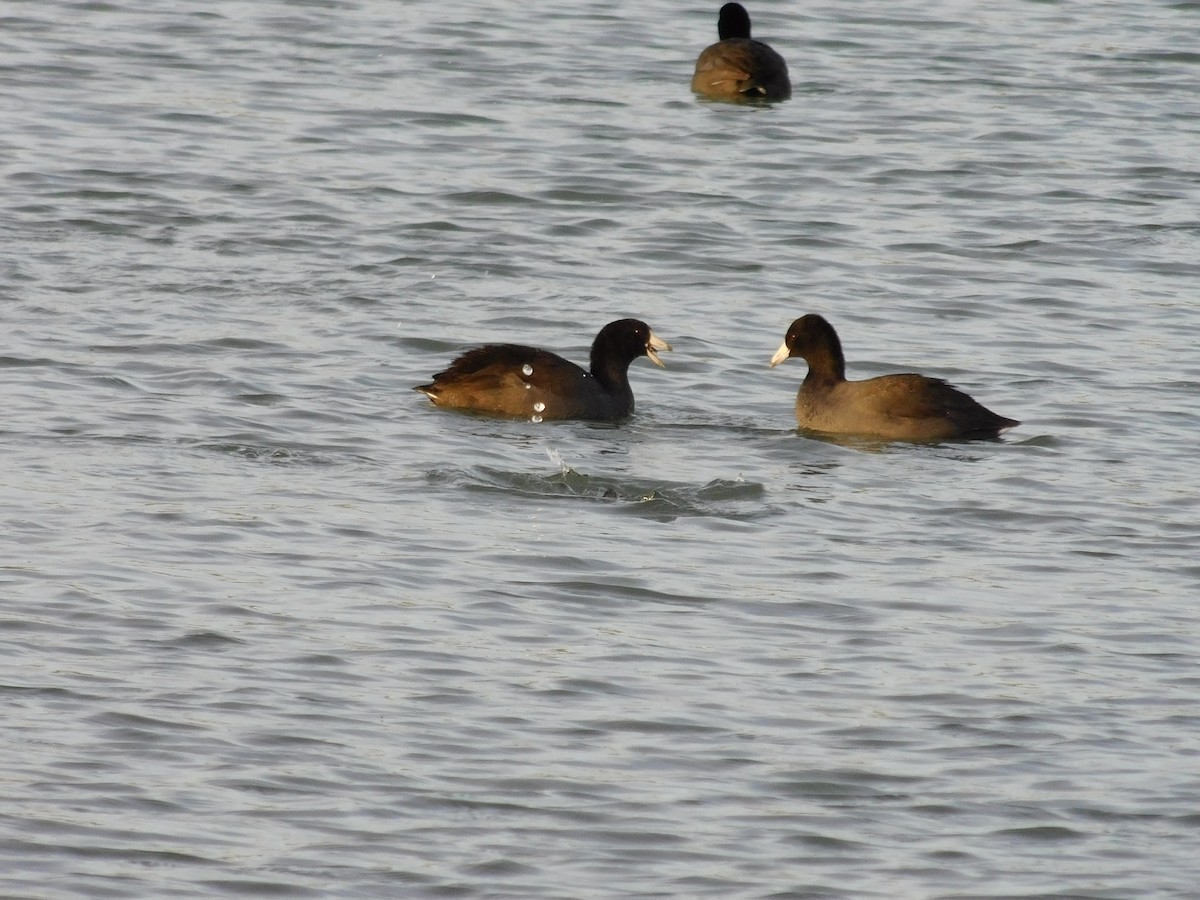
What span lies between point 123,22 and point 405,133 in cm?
578

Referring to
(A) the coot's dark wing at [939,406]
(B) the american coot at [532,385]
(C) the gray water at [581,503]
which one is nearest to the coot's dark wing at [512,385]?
(B) the american coot at [532,385]

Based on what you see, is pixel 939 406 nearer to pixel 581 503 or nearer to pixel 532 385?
pixel 532 385

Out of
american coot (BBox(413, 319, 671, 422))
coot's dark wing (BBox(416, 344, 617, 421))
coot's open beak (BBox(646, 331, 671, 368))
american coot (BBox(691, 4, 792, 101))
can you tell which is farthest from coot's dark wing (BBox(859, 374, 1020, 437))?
american coot (BBox(691, 4, 792, 101))

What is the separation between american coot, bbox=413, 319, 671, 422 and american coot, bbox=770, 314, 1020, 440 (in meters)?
1.03

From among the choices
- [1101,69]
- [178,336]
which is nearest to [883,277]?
[178,336]

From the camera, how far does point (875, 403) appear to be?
42.0 ft

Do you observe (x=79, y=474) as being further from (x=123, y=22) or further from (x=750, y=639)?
(x=123, y=22)

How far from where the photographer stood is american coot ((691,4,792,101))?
74.0ft

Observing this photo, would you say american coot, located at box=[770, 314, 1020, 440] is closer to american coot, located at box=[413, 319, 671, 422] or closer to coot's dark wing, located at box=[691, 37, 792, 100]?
american coot, located at box=[413, 319, 671, 422]

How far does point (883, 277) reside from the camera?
16.5m

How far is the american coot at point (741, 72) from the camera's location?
22547 mm

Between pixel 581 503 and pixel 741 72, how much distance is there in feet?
39.9

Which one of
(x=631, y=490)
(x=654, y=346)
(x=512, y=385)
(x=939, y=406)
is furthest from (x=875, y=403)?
(x=631, y=490)

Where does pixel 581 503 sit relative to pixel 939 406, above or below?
below
